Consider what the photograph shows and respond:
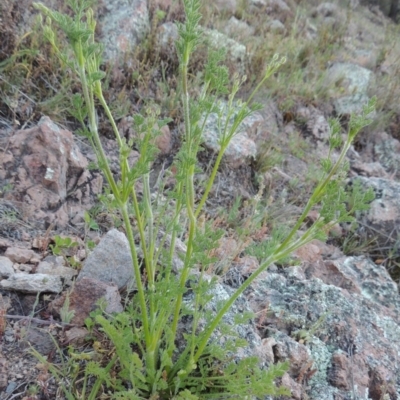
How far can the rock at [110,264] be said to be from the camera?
82.0 inches

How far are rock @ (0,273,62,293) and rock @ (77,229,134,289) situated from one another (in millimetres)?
118

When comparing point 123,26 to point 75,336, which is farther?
point 123,26

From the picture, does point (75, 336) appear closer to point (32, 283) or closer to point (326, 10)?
point (32, 283)

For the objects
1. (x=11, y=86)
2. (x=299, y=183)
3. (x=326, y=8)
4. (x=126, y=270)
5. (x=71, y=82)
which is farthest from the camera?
(x=326, y=8)

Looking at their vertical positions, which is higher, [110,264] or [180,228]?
[180,228]

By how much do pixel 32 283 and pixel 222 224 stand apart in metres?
1.32

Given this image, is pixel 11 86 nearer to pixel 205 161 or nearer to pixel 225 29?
pixel 205 161

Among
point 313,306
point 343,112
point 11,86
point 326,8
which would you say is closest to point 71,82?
point 11,86

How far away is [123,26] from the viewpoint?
379 cm

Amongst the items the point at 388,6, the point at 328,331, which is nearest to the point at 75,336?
the point at 328,331

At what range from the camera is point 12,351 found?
1.75 metres

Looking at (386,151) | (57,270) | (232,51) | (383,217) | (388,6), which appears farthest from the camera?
(388,6)

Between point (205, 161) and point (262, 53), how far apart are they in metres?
1.70

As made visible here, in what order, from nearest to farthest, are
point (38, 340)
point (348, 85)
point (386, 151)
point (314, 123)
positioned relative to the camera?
point (38, 340), point (314, 123), point (386, 151), point (348, 85)
